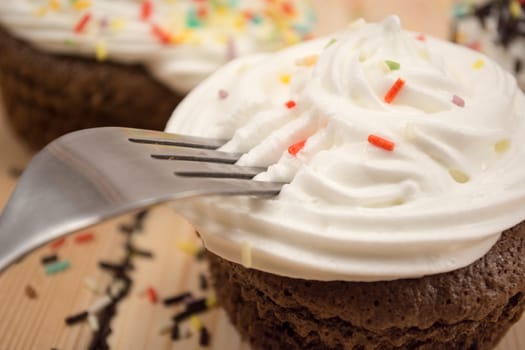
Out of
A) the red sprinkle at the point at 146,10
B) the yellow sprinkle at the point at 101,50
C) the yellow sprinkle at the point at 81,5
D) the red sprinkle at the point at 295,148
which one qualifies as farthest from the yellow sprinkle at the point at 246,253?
the yellow sprinkle at the point at 81,5

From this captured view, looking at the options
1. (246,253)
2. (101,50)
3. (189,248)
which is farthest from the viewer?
(101,50)

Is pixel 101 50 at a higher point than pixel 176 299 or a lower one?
higher

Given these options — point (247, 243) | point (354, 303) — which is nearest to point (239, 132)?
point (247, 243)

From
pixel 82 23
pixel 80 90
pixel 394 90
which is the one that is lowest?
pixel 80 90

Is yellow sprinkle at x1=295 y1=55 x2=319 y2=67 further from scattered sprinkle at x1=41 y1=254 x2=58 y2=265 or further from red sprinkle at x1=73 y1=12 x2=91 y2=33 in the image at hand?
scattered sprinkle at x1=41 y1=254 x2=58 y2=265

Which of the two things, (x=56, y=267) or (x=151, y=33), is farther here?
(x=151, y=33)

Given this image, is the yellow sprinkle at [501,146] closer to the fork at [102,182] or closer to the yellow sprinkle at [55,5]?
the fork at [102,182]

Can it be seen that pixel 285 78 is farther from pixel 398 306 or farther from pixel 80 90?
pixel 80 90

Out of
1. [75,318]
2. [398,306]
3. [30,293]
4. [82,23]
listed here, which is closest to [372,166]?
[398,306]
